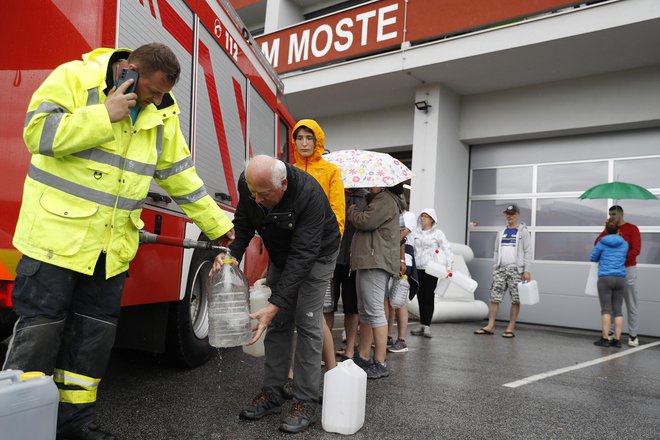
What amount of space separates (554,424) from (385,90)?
8.10m

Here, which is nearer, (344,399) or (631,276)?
(344,399)

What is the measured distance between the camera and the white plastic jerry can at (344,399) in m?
2.84

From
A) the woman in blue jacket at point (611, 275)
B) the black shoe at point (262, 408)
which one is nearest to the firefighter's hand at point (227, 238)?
the black shoe at point (262, 408)

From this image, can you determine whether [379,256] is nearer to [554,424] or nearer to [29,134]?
[554,424]

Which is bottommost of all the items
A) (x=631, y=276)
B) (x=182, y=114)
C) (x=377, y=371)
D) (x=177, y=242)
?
(x=377, y=371)

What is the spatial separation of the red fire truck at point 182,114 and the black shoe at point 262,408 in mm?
875

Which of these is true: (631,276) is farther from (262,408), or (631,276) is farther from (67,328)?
(67,328)

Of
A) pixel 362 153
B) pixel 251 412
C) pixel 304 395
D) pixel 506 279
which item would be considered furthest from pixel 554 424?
pixel 506 279

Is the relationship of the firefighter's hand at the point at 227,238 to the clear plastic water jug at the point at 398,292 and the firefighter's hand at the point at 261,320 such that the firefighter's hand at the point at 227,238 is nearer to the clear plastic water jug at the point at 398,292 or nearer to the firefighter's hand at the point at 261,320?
the firefighter's hand at the point at 261,320

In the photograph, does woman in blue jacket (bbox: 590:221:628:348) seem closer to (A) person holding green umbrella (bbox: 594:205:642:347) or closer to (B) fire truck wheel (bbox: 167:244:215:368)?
(A) person holding green umbrella (bbox: 594:205:642:347)

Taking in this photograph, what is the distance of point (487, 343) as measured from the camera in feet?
22.0

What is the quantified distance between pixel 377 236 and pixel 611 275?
4.57 m

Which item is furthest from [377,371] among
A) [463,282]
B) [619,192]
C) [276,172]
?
[619,192]

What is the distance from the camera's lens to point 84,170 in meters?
2.28
